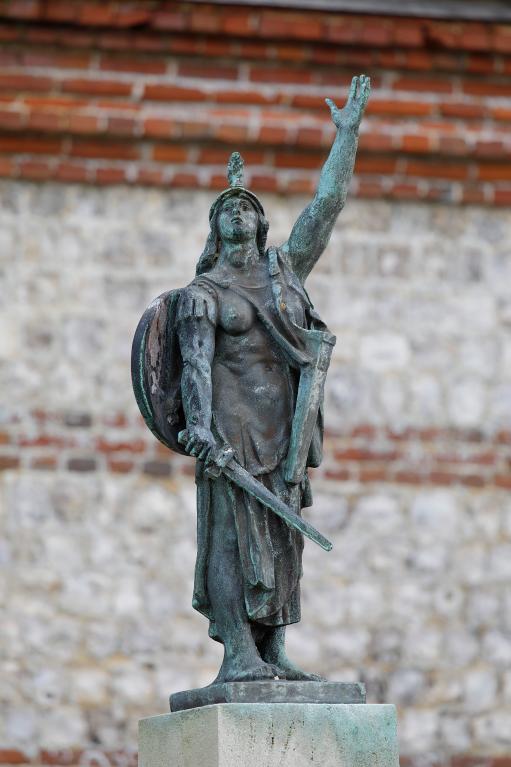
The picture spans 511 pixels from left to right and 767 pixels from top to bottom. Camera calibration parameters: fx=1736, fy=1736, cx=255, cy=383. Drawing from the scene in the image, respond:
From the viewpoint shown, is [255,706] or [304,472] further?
[304,472]

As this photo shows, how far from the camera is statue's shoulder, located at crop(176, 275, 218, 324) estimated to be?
5.92 m

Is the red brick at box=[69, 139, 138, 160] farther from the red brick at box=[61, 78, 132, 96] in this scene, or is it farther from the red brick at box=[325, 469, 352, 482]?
the red brick at box=[325, 469, 352, 482]

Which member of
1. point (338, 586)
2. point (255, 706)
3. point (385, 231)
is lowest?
point (255, 706)

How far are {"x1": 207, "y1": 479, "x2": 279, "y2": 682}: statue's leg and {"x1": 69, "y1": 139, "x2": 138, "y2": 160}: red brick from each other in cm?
484

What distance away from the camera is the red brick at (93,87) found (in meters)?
10.4

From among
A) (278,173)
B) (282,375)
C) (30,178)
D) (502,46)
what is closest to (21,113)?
(30,178)

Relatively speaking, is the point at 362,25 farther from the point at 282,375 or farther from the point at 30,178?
the point at 282,375

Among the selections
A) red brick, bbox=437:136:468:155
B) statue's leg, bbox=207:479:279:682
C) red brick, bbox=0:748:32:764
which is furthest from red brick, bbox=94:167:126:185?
statue's leg, bbox=207:479:279:682

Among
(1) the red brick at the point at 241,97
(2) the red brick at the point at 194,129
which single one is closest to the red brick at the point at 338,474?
(2) the red brick at the point at 194,129

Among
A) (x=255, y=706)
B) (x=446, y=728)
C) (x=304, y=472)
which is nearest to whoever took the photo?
(x=255, y=706)

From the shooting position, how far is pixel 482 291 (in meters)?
10.6

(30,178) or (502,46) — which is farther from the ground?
(502,46)

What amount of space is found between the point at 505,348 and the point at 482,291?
14.9 inches

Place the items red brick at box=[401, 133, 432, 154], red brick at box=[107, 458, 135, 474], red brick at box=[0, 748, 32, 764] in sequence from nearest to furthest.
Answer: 1. red brick at box=[0, 748, 32, 764]
2. red brick at box=[107, 458, 135, 474]
3. red brick at box=[401, 133, 432, 154]
